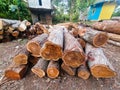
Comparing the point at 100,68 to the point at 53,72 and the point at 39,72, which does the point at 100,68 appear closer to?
the point at 53,72

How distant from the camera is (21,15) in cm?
927

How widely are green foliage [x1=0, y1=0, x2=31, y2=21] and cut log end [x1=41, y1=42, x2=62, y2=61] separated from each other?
6.97m

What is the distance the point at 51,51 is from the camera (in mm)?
2240

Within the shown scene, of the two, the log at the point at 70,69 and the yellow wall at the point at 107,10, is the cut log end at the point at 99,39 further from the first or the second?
the yellow wall at the point at 107,10

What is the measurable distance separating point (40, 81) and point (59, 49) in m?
0.87

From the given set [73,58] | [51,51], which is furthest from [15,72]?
[73,58]

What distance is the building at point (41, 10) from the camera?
10.8 metres

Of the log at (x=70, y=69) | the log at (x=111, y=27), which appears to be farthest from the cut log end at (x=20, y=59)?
the log at (x=111, y=27)

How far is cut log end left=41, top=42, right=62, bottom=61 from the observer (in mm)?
2174

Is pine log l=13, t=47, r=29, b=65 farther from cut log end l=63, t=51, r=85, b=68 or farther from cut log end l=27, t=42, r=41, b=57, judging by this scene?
cut log end l=63, t=51, r=85, b=68

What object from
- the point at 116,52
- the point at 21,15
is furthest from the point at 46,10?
the point at 116,52

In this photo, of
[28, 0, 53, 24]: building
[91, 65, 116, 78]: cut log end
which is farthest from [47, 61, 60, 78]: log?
[28, 0, 53, 24]: building

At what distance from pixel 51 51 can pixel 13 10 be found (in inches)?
290

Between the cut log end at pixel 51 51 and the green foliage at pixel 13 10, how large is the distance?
274 inches
